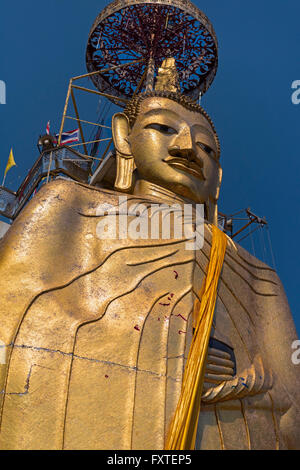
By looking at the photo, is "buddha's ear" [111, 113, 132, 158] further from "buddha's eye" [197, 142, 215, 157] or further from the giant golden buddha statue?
"buddha's eye" [197, 142, 215, 157]

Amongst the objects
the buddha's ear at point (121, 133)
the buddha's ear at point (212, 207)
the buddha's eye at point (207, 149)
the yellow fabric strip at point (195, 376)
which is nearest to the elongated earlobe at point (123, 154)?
the buddha's ear at point (121, 133)

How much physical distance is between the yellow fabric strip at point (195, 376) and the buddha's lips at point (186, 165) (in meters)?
1.02

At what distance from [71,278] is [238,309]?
121cm

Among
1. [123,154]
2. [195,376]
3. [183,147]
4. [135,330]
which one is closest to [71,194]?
[123,154]

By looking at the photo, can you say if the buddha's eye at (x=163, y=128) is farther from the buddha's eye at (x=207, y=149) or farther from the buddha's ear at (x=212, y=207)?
the buddha's ear at (x=212, y=207)

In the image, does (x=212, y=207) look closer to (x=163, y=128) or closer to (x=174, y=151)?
(x=174, y=151)

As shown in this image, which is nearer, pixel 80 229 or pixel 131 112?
pixel 80 229

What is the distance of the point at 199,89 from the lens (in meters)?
9.64

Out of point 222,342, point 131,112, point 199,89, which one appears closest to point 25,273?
point 222,342

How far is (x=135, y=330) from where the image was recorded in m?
2.74

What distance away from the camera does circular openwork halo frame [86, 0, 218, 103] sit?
361 inches

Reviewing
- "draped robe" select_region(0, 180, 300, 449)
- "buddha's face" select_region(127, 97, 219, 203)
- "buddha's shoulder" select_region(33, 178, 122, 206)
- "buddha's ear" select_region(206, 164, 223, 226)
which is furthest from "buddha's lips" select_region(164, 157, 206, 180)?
"buddha's shoulder" select_region(33, 178, 122, 206)

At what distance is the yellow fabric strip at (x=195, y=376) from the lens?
241 cm
